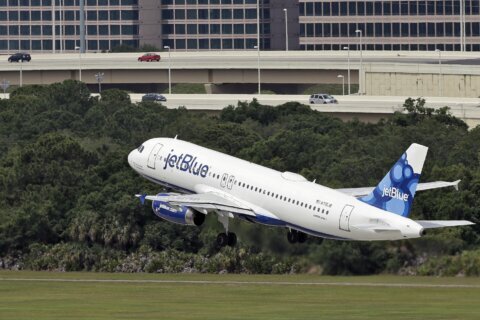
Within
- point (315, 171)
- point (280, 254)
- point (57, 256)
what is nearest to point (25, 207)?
point (57, 256)

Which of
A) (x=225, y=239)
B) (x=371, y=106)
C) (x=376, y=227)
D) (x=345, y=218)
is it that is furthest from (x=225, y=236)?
(x=371, y=106)

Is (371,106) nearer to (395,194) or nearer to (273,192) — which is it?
(273,192)

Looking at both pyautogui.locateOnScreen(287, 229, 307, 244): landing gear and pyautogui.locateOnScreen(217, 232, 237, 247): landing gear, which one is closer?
pyautogui.locateOnScreen(287, 229, 307, 244): landing gear

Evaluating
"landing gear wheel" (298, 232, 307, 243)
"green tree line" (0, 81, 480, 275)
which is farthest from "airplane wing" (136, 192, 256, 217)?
"green tree line" (0, 81, 480, 275)

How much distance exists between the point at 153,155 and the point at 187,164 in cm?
368

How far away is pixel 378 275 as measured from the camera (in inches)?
4464

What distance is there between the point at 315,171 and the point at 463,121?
4061 cm

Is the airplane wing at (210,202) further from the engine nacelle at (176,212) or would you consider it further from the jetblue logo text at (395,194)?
the jetblue logo text at (395,194)

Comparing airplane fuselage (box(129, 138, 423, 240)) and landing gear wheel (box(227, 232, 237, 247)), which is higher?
airplane fuselage (box(129, 138, 423, 240))

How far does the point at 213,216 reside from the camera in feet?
377

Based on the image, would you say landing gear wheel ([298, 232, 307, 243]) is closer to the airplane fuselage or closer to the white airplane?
the white airplane

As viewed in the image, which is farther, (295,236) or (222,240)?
(222,240)

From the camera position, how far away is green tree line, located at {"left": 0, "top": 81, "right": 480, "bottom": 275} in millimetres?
112250

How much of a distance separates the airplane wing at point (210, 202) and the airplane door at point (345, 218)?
273 inches
